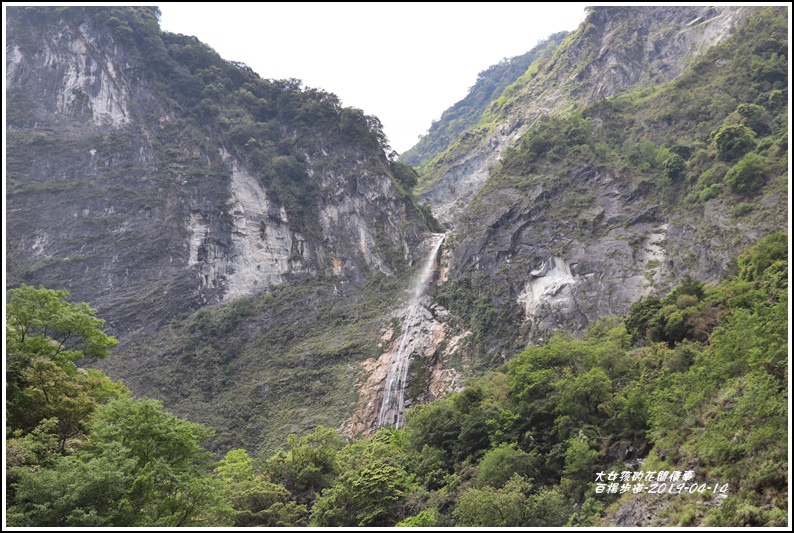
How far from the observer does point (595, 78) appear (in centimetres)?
5922

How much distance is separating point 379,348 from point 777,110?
1080 inches

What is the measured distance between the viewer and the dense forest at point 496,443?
1126cm

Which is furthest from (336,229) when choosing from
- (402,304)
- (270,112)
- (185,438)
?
(185,438)

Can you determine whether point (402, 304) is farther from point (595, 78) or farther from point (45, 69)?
point (45, 69)

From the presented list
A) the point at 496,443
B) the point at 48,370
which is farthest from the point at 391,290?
the point at 48,370

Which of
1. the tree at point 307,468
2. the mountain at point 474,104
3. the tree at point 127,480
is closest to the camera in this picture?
the tree at point 127,480

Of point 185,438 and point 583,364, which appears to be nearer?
point 185,438

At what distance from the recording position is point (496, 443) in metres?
18.5

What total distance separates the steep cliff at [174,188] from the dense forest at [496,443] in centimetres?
1772

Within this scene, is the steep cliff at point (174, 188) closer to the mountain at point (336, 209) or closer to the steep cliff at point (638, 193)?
the mountain at point (336, 209)

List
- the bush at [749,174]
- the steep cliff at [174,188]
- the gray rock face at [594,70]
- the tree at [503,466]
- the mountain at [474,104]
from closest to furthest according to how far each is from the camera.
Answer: the tree at [503,466]
the bush at [749,174]
the steep cliff at [174,188]
the gray rock face at [594,70]
the mountain at [474,104]

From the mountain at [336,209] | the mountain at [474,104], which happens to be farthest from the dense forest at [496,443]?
the mountain at [474,104]

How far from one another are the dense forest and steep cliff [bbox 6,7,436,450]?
1772cm

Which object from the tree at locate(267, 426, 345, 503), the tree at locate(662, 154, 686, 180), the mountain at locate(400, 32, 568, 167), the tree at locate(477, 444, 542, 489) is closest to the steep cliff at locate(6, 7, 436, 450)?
the tree at locate(267, 426, 345, 503)
